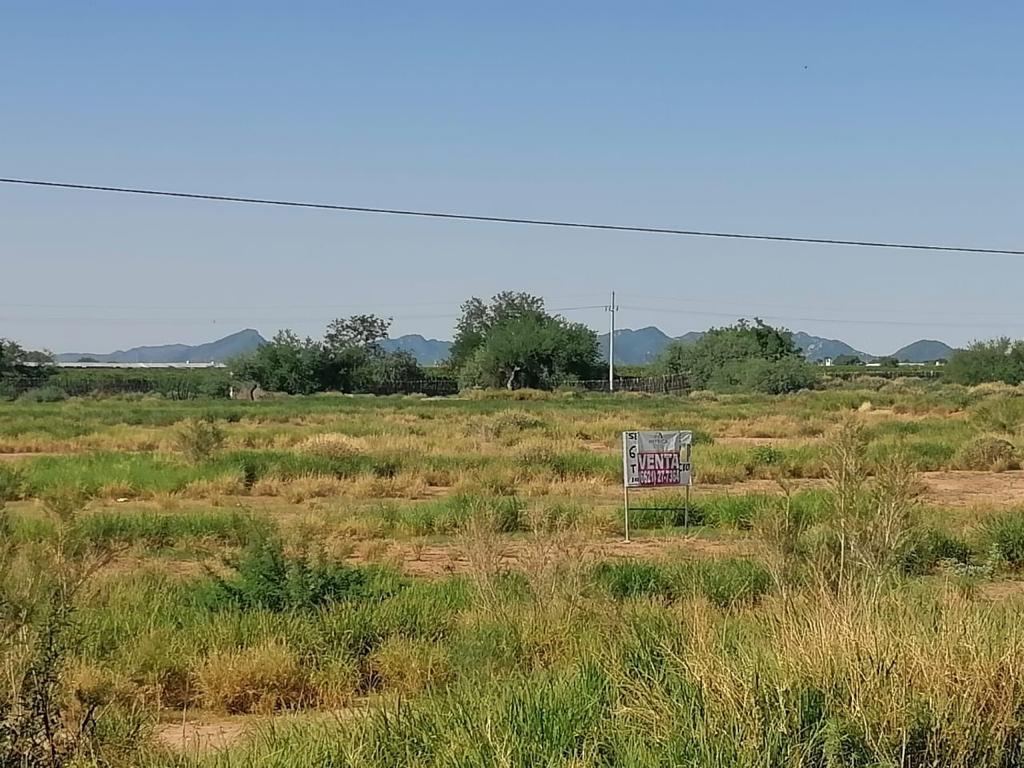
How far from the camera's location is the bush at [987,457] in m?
32.9

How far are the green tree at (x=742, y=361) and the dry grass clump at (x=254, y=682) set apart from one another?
92032 mm

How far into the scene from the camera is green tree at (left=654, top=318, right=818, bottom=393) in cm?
10025

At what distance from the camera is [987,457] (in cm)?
3316

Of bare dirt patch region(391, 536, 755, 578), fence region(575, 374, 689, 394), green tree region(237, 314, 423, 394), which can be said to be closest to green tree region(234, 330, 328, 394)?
green tree region(237, 314, 423, 394)

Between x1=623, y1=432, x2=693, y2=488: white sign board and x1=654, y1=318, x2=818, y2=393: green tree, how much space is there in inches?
3225

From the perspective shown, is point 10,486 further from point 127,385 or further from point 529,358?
point 127,385

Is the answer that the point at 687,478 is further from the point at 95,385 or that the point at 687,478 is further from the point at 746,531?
the point at 95,385

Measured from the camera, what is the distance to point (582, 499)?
26.1 metres

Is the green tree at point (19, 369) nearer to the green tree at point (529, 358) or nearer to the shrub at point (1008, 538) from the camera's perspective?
the green tree at point (529, 358)

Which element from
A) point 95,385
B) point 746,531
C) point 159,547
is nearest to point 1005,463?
point 746,531

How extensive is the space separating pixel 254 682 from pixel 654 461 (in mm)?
10324

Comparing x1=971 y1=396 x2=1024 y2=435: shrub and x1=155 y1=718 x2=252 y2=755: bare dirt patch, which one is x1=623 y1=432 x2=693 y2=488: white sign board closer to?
x1=155 y1=718 x2=252 y2=755: bare dirt patch

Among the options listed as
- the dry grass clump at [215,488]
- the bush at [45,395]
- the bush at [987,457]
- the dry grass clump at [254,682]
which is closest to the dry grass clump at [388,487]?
the dry grass clump at [215,488]

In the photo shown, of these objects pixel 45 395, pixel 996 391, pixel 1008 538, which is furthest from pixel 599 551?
pixel 45 395
